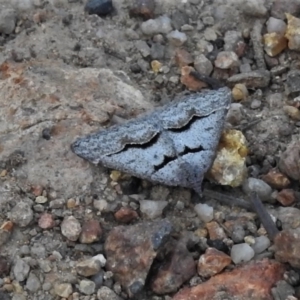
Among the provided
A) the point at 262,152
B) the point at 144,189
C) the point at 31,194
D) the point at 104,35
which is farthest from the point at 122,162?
the point at 104,35

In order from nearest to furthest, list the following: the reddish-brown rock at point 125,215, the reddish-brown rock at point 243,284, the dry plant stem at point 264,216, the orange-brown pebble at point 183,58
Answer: the reddish-brown rock at point 243,284 < the dry plant stem at point 264,216 < the reddish-brown rock at point 125,215 < the orange-brown pebble at point 183,58

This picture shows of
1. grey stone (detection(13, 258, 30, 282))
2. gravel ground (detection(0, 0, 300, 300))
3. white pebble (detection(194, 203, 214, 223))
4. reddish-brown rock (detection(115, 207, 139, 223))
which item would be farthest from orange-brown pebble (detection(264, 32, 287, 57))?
grey stone (detection(13, 258, 30, 282))

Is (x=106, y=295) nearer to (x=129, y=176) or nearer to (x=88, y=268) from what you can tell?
(x=88, y=268)

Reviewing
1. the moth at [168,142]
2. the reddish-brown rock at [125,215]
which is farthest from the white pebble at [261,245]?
the reddish-brown rock at [125,215]

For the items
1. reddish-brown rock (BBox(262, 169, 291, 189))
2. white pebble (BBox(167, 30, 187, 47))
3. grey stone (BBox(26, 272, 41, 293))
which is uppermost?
white pebble (BBox(167, 30, 187, 47))

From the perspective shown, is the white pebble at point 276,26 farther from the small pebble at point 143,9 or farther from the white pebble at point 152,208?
the white pebble at point 152,208

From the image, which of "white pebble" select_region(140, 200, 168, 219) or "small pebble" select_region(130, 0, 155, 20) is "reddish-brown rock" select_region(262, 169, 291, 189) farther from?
"small pebble" select_region(130, 0, 155, 20)

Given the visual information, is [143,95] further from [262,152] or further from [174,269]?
[174,269]
